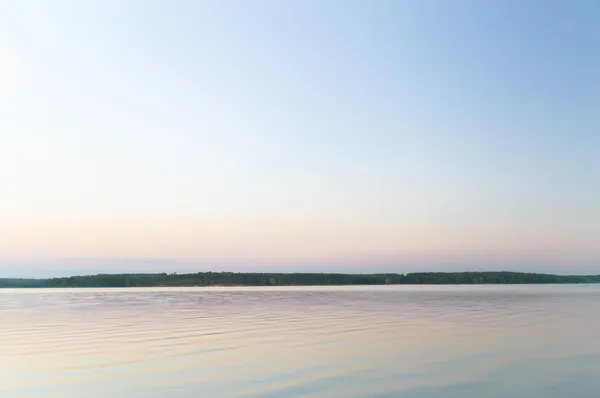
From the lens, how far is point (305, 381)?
14273 mm

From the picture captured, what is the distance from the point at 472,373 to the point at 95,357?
1077 centimetres

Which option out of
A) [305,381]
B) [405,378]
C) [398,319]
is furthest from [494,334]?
[305,381]

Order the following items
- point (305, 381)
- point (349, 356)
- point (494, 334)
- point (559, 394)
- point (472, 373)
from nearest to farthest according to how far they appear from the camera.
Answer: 1. point (559, 394)
2. point (305, 381)
3. point (472, 373)
4. point (349, 356)
5. point (494, 334)

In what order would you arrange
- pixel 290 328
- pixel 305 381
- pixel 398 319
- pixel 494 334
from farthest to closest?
pixel 398 319
pixel 290 328
pixel 494 334
pixel 305 381

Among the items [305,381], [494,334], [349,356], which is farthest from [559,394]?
[494,334]

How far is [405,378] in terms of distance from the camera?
14656 mm

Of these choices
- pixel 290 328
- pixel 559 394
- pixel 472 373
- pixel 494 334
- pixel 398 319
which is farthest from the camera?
pixel 398 319

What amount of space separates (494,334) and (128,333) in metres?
14.6

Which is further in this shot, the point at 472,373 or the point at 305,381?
the point at 472,373

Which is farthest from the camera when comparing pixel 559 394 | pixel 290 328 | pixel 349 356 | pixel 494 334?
pixel 290 328

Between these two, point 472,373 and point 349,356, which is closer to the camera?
point 472,373

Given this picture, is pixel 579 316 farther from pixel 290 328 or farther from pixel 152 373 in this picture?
pixel 152 373

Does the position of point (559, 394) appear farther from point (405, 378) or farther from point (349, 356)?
point (349, 356)

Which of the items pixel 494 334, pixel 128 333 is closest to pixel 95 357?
pixel 128 333
